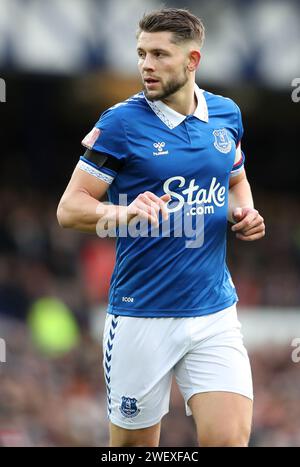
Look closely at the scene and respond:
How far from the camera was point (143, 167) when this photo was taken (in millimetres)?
5270

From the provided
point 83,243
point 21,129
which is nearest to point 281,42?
point 83,243

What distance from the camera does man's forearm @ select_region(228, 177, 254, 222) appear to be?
5.81 metres

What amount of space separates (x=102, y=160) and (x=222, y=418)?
1.40 m

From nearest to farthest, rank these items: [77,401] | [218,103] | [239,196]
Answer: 1. [218,103]
2. [239,196]
3. [77,401]

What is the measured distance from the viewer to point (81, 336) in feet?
43.2

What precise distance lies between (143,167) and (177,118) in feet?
1.16

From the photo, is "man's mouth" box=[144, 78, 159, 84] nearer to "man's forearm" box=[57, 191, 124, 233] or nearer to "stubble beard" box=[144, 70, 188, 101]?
"stubble beard" box=[144, 70, 188, 101]

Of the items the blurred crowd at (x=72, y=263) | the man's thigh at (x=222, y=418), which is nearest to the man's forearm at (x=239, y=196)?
the man's thigh at (x=222, y=418)

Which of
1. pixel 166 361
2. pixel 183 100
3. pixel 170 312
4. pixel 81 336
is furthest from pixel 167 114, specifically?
pixel 81 336

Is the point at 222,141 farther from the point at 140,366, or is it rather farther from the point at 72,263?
the point at 72,263

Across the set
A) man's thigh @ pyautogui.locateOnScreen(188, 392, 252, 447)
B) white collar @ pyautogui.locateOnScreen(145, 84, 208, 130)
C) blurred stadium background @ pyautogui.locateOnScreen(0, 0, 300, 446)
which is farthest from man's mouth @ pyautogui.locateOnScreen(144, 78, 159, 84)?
blurred stadium background @ pyautogui.locateOnScreen(0, 0, 300, 446)

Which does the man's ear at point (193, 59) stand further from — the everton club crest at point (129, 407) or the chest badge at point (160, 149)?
the everton club crest at point (129, 407)
